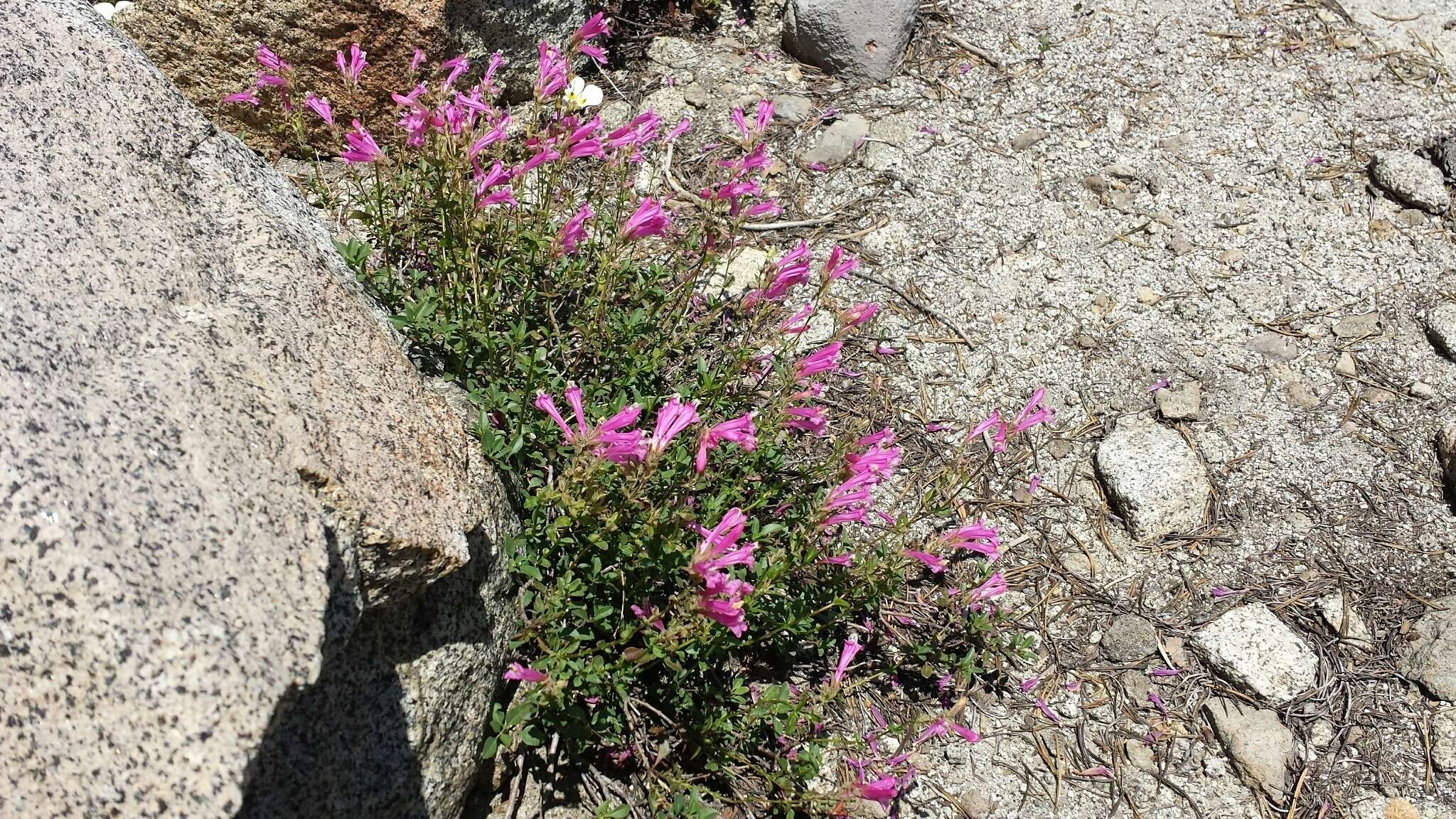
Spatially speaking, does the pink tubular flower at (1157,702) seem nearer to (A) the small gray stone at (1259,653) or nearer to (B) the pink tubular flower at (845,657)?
(A) the small gray stone at (1259,653)

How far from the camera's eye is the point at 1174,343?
13.2 ft

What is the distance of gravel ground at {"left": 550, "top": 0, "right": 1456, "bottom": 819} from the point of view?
3.14 meters

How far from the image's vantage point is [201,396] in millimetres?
2037

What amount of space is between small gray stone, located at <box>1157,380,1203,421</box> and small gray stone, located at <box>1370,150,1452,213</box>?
1.45 m

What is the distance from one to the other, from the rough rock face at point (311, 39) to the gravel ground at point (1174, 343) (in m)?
0.92

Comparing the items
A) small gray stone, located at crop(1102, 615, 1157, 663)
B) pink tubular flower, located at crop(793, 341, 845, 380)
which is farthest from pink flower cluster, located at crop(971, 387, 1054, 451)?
small gray stone, located at crop(1102, 615, 1157, 663)

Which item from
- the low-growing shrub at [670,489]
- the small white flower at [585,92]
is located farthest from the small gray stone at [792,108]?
the low-growing shrub at [670,489]

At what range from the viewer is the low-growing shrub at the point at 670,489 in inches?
105

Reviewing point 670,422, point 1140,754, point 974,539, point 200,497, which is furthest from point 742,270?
point 200,497

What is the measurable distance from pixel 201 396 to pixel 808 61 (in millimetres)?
3832

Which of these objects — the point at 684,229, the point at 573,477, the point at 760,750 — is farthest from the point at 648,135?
the point at 760,750

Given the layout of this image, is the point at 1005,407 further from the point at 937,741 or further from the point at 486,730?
the point at 486,730

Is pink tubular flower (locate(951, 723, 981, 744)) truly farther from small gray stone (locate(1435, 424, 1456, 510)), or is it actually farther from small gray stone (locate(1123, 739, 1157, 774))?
small gray stone (locate(1435, 424, 1456, 510))

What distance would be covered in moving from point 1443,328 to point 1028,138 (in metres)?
1.89
